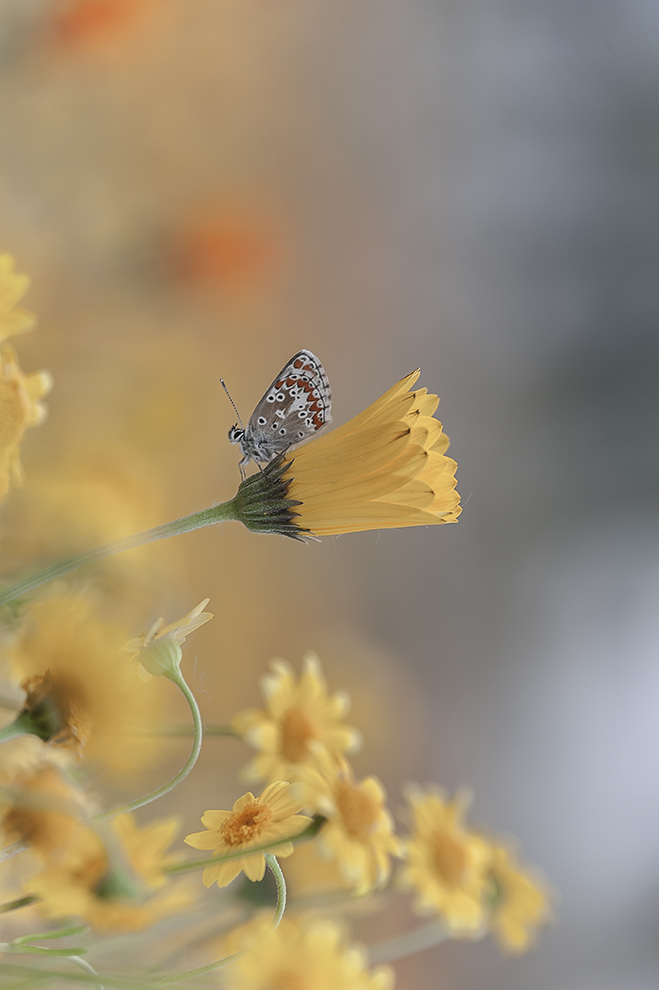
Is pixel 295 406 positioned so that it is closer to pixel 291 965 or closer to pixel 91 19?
pixel 291 965

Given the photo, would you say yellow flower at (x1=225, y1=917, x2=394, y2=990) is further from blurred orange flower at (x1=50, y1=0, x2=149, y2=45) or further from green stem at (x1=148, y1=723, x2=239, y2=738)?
blurred orange flower at (x1=50, y1=0, x2=149, y2=45)

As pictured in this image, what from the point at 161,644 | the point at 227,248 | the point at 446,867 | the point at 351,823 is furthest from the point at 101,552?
the point at 227,248

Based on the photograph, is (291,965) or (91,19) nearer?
(291,965)

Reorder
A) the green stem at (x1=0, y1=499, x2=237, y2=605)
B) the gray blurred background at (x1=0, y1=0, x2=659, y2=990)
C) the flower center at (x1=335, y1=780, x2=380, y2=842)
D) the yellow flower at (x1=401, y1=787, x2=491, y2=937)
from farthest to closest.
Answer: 1. the gray blurred background at (x1=0, y1=0, x2=659, y2=990)
2. the yellow flower at (x1=401, y1=787, x2=491, y2=937)
3. the flower center at (x1=335, y1=780, x2=380, y2=842)
4. the green stem at (x1=0, y1=499, x2=237, y2=605)

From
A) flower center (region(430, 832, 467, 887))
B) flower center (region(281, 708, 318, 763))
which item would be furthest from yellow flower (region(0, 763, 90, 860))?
flower center (region(430, 832, 467, 887))

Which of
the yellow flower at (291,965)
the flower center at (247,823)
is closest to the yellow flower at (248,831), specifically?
the flower center at (247,823)

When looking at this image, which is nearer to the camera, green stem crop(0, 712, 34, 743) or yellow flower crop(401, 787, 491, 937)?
green stem crop(0, 712, 34, 743)

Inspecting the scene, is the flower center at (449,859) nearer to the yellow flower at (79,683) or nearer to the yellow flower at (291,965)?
the yellow flower at (291,965)
